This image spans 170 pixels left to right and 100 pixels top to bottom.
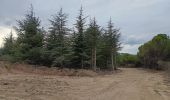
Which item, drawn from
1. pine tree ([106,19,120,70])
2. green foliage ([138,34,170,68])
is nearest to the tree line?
pine tree ([106,19,120,70])

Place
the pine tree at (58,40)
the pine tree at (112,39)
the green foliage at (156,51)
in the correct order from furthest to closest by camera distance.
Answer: the green foliage at (156,51), the pine tree at (112,39), the pine tree at (58,40)

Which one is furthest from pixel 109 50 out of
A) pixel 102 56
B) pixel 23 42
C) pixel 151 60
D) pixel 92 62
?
pixel 23 42

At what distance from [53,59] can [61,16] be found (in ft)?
20.2

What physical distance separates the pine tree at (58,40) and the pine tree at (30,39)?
5.49 ft

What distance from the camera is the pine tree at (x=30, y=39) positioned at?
123 feet

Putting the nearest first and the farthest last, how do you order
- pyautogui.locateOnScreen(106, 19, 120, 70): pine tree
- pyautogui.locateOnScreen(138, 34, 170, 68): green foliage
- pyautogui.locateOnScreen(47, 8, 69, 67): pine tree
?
pyautogui.locateOnScreen(47, 8, 69, 67): pine tree < pyautogui.locateOnScreen(106, 19, 120, 70): pine tree < pyautogui.locateOnScreen(138, 34, 170, 68): green foliage

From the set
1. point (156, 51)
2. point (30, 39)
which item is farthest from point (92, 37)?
point (156, 51)

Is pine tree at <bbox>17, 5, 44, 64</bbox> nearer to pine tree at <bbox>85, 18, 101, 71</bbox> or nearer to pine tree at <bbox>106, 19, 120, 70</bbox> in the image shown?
pine tree at <bbox>85, 18, 101, 71</bbox>

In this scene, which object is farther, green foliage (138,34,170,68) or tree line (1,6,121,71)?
green foliage (138,34,170,68)

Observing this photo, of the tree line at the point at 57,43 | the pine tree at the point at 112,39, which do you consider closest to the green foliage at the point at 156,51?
the pine tree at the point at 112,39

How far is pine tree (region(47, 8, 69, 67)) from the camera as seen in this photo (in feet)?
117

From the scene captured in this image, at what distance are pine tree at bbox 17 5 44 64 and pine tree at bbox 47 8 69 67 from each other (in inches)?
65.9

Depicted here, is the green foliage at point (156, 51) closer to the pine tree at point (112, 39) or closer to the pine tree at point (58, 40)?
the pine tree at point (112, 39)

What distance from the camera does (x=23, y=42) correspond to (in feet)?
127
